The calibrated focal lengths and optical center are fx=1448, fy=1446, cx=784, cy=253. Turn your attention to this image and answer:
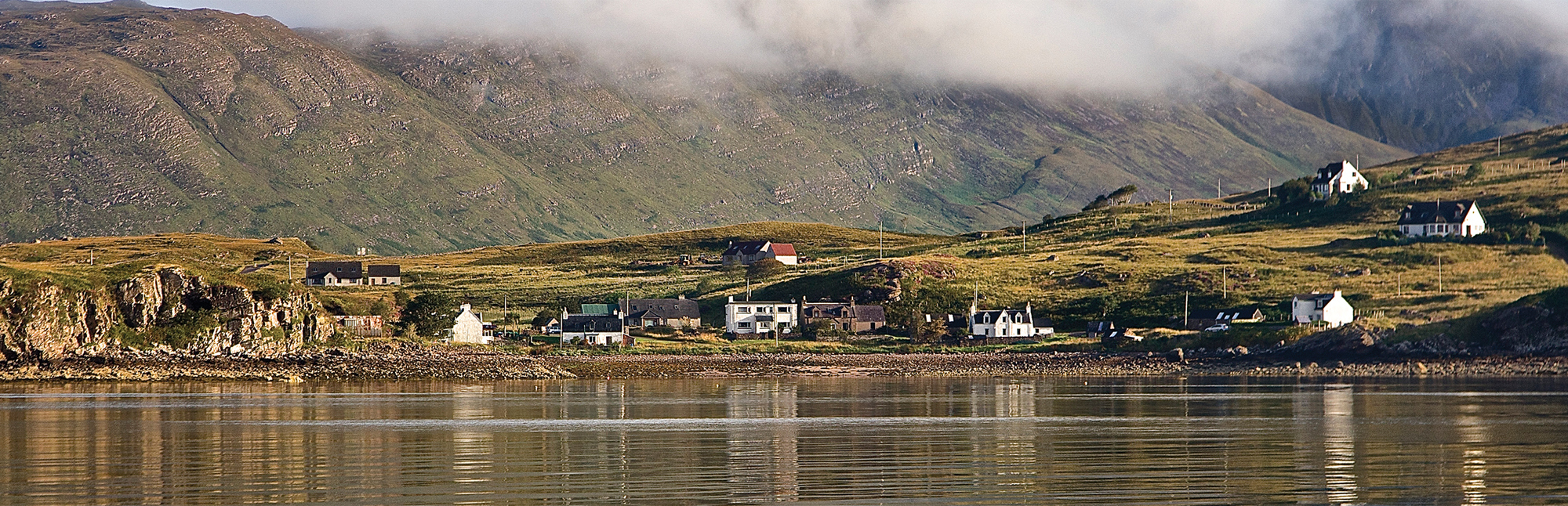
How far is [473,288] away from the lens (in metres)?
151

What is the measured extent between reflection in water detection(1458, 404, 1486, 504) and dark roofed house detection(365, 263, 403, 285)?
4701 inches

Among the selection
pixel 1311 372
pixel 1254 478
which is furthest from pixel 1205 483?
pixel 1311 372

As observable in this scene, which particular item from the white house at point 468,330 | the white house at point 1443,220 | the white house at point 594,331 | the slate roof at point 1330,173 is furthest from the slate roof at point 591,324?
the slate roof at point 1330,173

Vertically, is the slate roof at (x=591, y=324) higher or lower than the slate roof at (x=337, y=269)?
lower

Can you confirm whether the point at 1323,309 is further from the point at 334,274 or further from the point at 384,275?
the point at 334,274

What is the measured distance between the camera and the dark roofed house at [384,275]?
155 m

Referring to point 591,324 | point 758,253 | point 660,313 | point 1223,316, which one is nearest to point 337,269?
point 660,313

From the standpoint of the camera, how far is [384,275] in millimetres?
157750

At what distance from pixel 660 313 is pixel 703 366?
29393 mm

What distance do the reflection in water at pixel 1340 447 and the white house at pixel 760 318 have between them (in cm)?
6115

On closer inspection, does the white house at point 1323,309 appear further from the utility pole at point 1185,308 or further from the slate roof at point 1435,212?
the slate roof at point 1435,212

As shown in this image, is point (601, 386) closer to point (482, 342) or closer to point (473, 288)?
point (482, 342)

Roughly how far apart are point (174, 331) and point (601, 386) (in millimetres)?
26846

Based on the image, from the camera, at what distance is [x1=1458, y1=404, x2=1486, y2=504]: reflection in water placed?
30172mm
